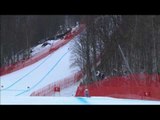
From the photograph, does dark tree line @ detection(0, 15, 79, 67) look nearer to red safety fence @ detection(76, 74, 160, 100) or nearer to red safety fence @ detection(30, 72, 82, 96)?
red safety fence @ detection(30, 72, 82, 96)

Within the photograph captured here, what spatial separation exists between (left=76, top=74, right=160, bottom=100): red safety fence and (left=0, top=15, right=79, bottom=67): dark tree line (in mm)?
844

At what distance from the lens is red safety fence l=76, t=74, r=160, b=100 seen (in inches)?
285

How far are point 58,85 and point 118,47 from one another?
2.98ft

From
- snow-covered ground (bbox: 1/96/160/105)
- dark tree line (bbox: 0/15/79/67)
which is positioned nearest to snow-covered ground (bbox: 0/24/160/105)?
snow-covered ground (bbox: 1/96/160/105)

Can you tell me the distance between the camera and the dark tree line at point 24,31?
23.7 ft

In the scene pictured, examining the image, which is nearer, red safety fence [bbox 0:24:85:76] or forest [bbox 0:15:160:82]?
forest [bbox 0:15:160:82]

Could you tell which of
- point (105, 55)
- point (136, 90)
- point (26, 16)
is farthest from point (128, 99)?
point (26, 16)

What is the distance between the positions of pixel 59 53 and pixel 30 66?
41 cm

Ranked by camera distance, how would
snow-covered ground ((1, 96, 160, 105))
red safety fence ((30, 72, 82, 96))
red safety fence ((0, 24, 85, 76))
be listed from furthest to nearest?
red safety fence ((0, 24, 85, 76)), red safety fence ((30, 72, 82, 96)), snow-covered ground ((1, 96, 160, 105))

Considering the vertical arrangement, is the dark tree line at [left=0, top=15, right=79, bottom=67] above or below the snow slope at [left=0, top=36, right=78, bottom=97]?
above

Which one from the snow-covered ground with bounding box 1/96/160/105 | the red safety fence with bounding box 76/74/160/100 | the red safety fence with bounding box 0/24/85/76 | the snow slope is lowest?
the snow-covered ground with bounding box 1/96/160/105

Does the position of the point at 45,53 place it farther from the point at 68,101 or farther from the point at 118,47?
the point at 118,47

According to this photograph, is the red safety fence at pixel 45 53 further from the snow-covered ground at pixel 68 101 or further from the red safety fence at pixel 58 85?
the snow-covered ground at pixel 68 101

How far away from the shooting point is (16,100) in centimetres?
695
